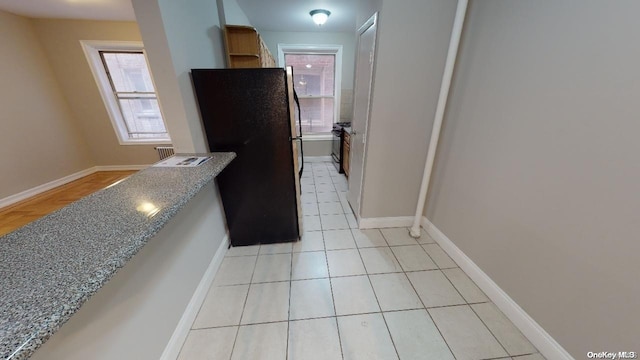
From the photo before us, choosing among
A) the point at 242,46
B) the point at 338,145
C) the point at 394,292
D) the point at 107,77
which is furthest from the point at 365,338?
the point at 107,77

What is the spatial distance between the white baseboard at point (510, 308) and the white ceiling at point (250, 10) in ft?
9.85

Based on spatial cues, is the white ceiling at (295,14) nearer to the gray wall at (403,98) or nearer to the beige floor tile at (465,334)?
the gray wall at (403,98)

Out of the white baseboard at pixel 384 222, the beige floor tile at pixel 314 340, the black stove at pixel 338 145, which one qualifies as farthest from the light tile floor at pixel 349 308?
the black stove at pixel 338 145

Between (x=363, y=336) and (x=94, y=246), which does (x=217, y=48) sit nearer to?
(x=94, y=246)

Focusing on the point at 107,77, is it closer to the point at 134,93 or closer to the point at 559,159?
the point at 134,93

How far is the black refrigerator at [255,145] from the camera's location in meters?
1.61

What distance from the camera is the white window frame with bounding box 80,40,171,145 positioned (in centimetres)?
349

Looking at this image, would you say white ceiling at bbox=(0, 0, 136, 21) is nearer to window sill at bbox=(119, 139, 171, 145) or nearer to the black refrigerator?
window sill at bbox=(119, 139, 171, 145)

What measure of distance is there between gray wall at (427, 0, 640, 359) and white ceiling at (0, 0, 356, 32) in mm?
1955

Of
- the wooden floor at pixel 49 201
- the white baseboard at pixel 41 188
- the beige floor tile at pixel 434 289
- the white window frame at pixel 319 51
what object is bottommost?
the wooden floor at pixel 49 201

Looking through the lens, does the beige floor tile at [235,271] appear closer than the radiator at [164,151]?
Yes

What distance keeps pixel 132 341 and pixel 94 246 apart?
0.59 m

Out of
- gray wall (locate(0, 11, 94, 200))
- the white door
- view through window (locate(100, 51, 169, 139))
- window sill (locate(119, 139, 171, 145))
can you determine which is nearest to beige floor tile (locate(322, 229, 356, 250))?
the white door

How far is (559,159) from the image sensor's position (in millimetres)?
1139
